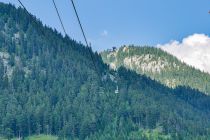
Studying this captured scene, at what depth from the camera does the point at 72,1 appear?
17.1 metres
